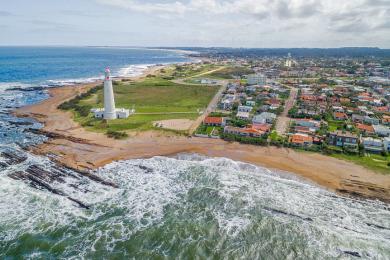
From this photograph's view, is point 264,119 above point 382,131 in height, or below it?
above

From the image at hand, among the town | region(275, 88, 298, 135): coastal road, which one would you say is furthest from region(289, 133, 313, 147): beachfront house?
region(275, 88, 298, 135): coastal road

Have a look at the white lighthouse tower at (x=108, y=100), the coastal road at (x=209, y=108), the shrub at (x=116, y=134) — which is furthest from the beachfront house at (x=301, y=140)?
the white lighthouse tower at (x=108, y=100)

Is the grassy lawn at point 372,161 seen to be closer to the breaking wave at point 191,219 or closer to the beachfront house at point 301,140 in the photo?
the beachfront house at point 301,140

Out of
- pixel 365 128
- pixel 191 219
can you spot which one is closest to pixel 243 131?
pixel 365 128

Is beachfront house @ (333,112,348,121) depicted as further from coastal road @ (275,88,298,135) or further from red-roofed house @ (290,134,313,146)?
red-roofed house @ (290,134,313,146)

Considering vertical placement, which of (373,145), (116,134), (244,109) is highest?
(244,109)

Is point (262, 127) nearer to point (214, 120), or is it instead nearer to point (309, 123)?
point (214, 120)
